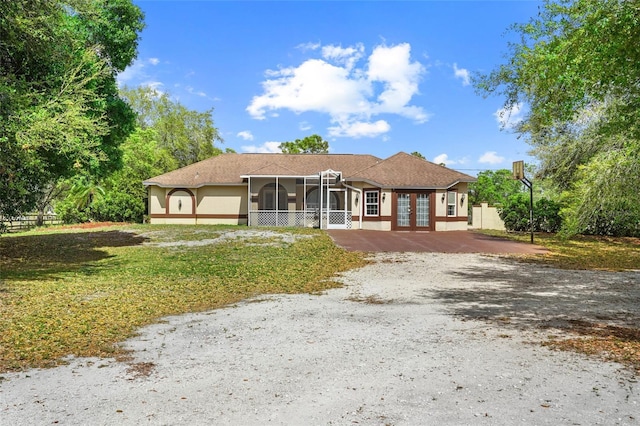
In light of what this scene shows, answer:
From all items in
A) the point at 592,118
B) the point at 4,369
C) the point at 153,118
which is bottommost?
the point at 4,369

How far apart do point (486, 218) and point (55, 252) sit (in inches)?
1039

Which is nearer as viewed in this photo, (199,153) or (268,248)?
(268,248)

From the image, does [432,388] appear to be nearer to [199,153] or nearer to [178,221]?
[178,221]

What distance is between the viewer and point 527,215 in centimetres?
2747

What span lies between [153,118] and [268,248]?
3687 cm

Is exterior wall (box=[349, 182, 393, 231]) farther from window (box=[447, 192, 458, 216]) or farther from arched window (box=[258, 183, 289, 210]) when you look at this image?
arched window (box=[258, 183, 289, 210])

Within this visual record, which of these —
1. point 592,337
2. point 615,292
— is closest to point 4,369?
point 592,337

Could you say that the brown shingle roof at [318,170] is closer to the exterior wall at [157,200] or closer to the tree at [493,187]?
the exterior wall at [157,200]

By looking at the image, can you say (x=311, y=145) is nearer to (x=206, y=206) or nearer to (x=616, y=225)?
(x=206, y=206)

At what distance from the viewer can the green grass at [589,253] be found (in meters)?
14.5

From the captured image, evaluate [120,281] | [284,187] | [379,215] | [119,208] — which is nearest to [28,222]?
[119,208]

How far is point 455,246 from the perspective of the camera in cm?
1964

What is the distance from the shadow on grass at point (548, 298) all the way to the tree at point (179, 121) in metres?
40.1

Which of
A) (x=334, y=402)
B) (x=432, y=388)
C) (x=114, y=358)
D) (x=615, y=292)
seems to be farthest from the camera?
(x=615, y=292)
